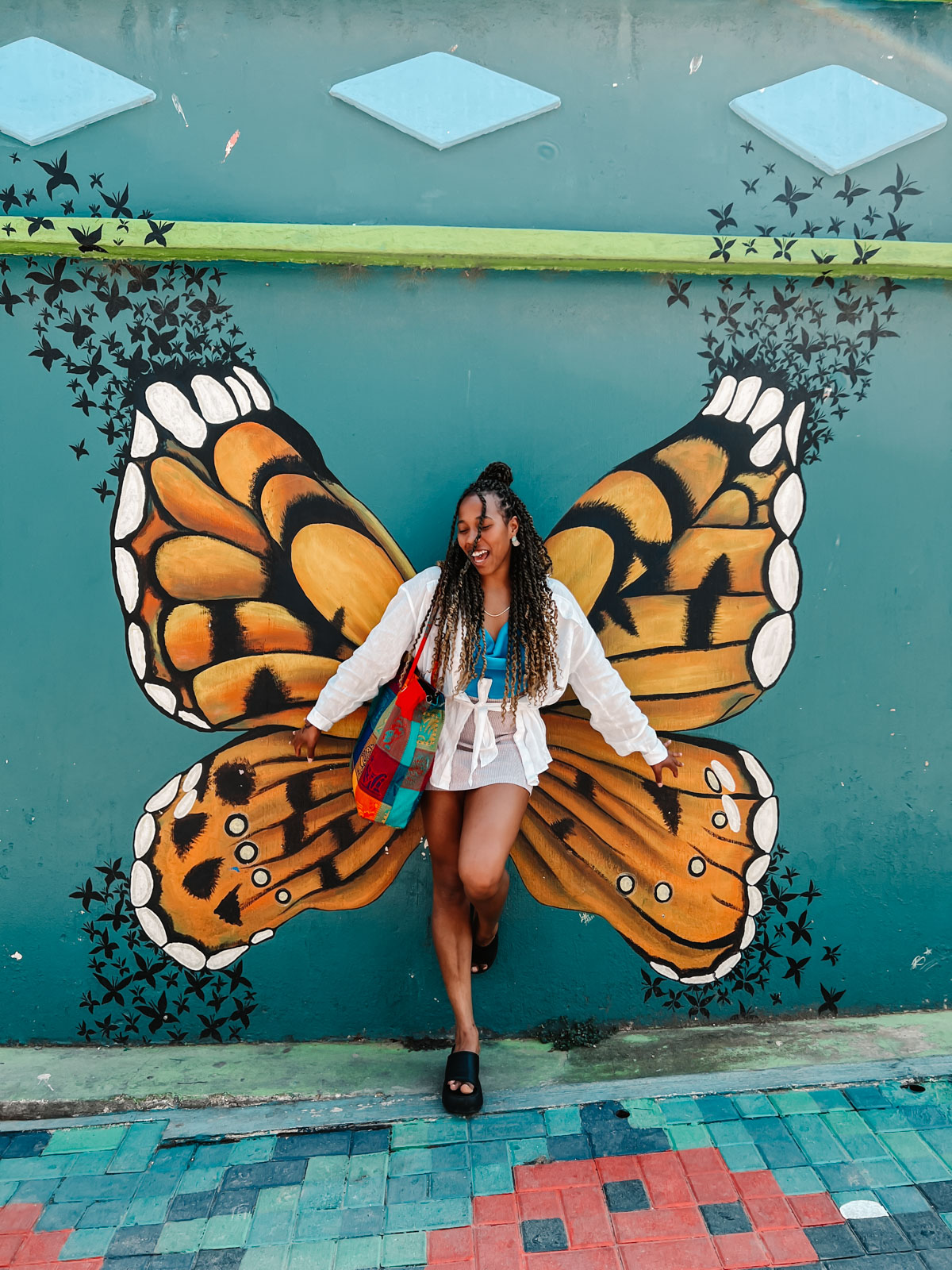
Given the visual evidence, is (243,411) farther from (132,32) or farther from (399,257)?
(132,32)

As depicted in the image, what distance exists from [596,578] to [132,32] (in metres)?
2.57

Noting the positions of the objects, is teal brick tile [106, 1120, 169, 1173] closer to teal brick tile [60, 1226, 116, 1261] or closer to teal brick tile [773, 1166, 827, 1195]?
teal brick tile [60, 1226, 116, 1261]

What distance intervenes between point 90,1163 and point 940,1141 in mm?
2741

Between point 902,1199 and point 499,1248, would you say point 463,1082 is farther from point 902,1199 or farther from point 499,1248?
point 902,1199

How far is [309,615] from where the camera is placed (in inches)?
128

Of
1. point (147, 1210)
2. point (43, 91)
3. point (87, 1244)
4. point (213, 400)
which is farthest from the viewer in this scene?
point (213, 400)

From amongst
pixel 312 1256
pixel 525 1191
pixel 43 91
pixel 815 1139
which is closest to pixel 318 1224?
pixel 312 1256

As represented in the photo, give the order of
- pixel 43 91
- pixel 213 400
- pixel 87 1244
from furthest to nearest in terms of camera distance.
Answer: pixel 213 400
pixel 43 91
pixel 87 1244

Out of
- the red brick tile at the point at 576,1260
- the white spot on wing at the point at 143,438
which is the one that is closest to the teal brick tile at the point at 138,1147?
the red brick tile at the point at 576,1260

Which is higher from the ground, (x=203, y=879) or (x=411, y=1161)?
(x=203, y=879)

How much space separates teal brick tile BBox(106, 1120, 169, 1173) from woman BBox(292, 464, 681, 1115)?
98 centimetres

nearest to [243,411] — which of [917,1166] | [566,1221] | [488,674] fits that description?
[488,674]

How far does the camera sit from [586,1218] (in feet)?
8.15

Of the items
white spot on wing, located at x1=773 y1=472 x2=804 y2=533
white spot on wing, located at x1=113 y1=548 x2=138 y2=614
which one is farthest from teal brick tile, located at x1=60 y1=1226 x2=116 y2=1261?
white spot on wing, located at x1=773 y1=472 x2=804 y2=533
